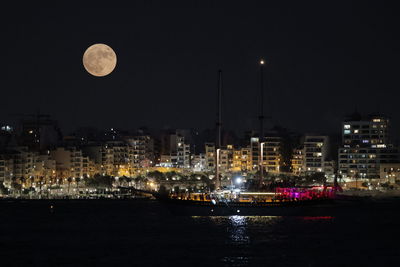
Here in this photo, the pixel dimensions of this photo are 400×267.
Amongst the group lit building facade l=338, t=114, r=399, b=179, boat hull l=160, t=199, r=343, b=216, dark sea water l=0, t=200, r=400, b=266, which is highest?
lit building facade l=338, t=114, r=399, b=179

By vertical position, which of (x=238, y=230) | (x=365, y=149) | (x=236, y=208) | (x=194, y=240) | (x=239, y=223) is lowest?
(x=194, y=240)

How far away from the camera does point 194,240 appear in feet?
140

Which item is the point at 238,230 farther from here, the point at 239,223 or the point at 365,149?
the point at 365,149

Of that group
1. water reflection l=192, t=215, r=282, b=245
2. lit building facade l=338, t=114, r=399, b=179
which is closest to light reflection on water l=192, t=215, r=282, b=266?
water reflection l=192, t=215, r=282, b=245

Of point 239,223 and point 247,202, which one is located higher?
point 247,202

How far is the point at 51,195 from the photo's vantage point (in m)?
89.6

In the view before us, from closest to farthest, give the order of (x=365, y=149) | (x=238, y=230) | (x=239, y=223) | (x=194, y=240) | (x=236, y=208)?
(x=194, y=240) → (x=238, y=230) → (x=239, y=223) → (x=236, y=208) → (x=365, y=149)

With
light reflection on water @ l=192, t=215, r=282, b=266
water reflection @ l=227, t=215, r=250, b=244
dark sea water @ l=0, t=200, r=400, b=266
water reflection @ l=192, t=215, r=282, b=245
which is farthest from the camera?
water reflection @ l=192, t=215, r=282, b=245

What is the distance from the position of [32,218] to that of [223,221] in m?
13.2

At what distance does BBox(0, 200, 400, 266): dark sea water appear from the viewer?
1412 inches

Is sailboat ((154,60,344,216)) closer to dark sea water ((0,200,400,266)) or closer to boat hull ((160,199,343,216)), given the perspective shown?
boat hull ((160,199,343,216))

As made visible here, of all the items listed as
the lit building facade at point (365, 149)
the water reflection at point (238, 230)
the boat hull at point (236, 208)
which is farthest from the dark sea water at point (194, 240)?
the lit building facade at point (365, 149)

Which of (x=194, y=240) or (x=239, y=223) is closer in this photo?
(x=194, y=240)

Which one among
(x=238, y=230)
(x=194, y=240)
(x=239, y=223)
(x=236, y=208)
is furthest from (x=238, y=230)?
(x=236, y=208)
